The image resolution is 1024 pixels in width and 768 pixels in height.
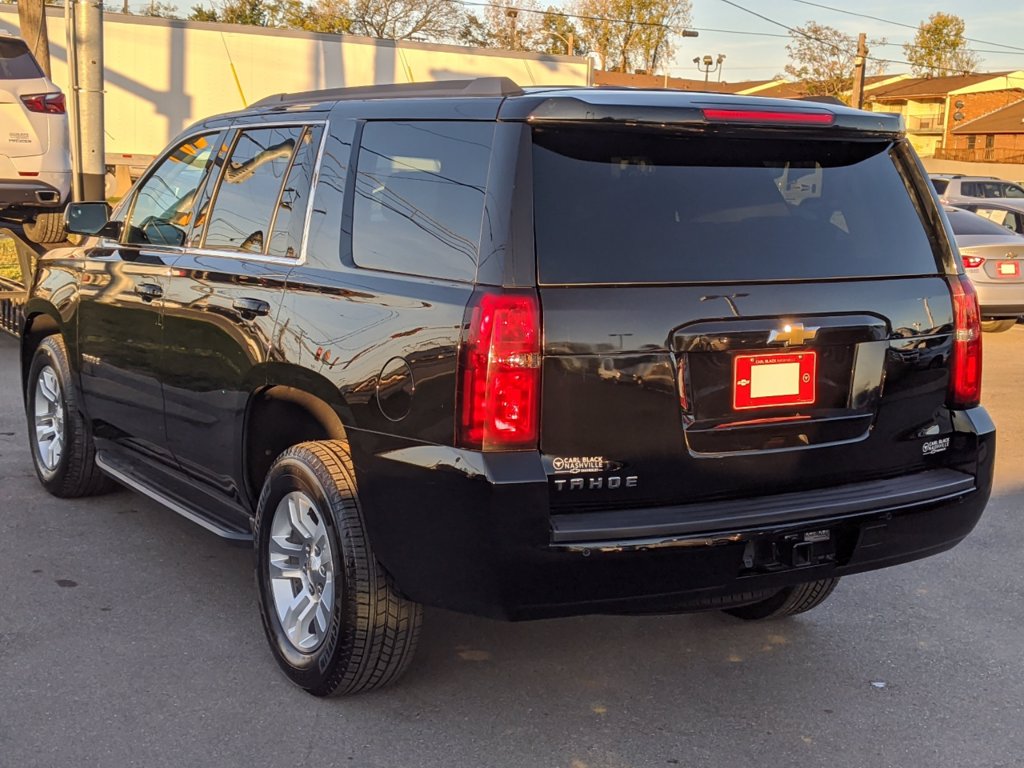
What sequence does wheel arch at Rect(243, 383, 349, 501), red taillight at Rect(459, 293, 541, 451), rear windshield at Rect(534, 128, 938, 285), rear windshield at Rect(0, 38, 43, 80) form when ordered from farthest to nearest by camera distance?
rear windshield at Rect(0, 38, 43, 80)
wheel arch at Rect(243, 383, 349, 501)
rear windshield at Rect(534, 128, 938, 285)
red taillight at Rect(459, 293, 541, 451)

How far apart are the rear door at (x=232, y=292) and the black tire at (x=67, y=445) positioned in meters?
1.20

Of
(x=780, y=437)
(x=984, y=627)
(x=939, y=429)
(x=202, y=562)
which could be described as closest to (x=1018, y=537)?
(x=984, y=627)

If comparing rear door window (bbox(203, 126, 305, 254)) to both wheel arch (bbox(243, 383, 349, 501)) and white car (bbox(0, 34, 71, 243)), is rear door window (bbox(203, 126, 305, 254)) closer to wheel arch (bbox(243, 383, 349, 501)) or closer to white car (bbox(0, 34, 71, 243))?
wheel arch (bbox(243, 383, 349, 501))

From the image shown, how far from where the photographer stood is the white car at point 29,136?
11438 millimetres

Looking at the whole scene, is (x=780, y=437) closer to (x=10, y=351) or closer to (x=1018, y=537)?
(x=1018, y=537)

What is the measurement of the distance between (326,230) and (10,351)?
829 centimetres

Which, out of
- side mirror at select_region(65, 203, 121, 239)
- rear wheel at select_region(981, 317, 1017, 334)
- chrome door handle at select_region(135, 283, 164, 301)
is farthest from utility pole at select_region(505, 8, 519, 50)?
chrome door handle at select_region(135, 283, 164, 301)

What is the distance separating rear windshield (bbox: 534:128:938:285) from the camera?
3471 millimetres

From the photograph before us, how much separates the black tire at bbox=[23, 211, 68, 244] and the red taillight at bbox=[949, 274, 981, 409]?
10387 mm

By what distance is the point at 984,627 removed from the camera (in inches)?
190

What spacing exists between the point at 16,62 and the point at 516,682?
9668 millimetres

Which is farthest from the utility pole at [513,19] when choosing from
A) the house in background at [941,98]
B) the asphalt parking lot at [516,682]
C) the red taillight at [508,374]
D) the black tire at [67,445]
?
the red taillight at [508,374]

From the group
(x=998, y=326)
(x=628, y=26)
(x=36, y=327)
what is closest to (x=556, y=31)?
(x=628, y=26)

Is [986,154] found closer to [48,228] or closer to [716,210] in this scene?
[48,228]
